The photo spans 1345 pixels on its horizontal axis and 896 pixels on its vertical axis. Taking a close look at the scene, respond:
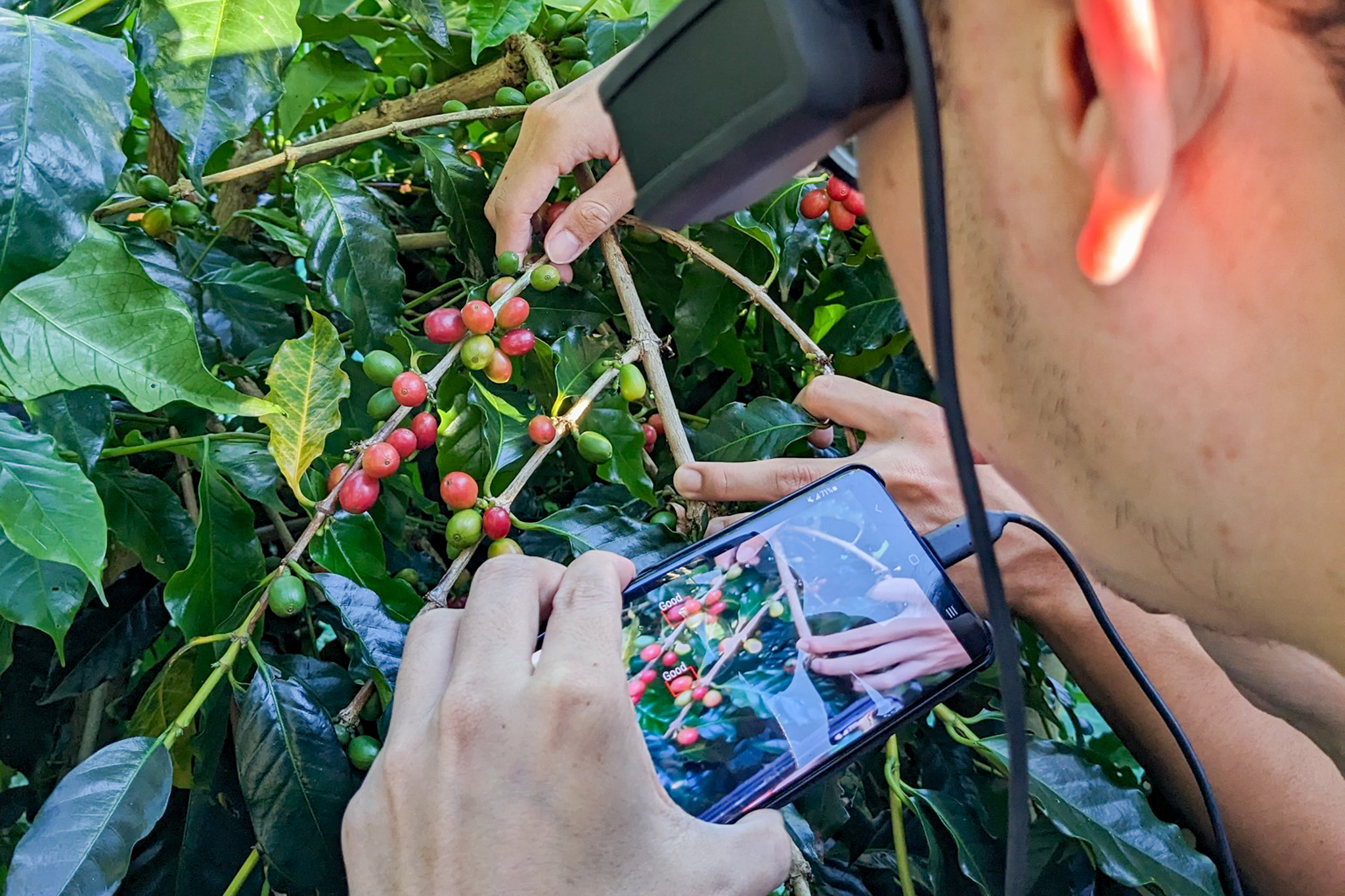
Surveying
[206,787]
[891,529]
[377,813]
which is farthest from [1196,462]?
[206,787]

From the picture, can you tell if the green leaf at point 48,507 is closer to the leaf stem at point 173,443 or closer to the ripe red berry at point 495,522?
the leaf stem at point 173,443

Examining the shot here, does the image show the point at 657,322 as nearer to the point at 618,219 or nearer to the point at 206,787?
the point at 618,219

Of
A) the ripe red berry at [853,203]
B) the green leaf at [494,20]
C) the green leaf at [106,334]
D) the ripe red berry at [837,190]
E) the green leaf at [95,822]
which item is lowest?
the green leaf at [95,822]

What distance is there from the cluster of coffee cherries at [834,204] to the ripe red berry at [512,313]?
40cm

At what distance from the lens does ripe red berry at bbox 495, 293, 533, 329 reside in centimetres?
84

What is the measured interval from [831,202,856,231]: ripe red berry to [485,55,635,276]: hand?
28 centimetres

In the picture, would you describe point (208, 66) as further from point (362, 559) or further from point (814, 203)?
point (814, 203)

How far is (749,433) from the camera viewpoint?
0.98 m

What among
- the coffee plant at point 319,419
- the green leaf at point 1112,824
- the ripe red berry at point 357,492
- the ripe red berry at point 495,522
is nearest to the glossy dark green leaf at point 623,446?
the coffee plant at point 319,419

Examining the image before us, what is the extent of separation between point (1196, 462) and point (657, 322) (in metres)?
0.84

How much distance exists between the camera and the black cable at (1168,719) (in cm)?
83

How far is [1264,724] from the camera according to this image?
97cm

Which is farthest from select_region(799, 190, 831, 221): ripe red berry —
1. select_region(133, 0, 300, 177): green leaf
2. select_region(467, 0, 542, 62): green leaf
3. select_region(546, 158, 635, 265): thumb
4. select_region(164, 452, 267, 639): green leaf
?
select_region(164, 452, 267, 639): green leaf

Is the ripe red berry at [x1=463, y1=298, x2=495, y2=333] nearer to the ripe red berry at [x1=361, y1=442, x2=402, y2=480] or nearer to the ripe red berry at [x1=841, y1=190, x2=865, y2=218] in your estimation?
the ripe red berry at [x1=361, y1=442, x2=402, y2=480]
